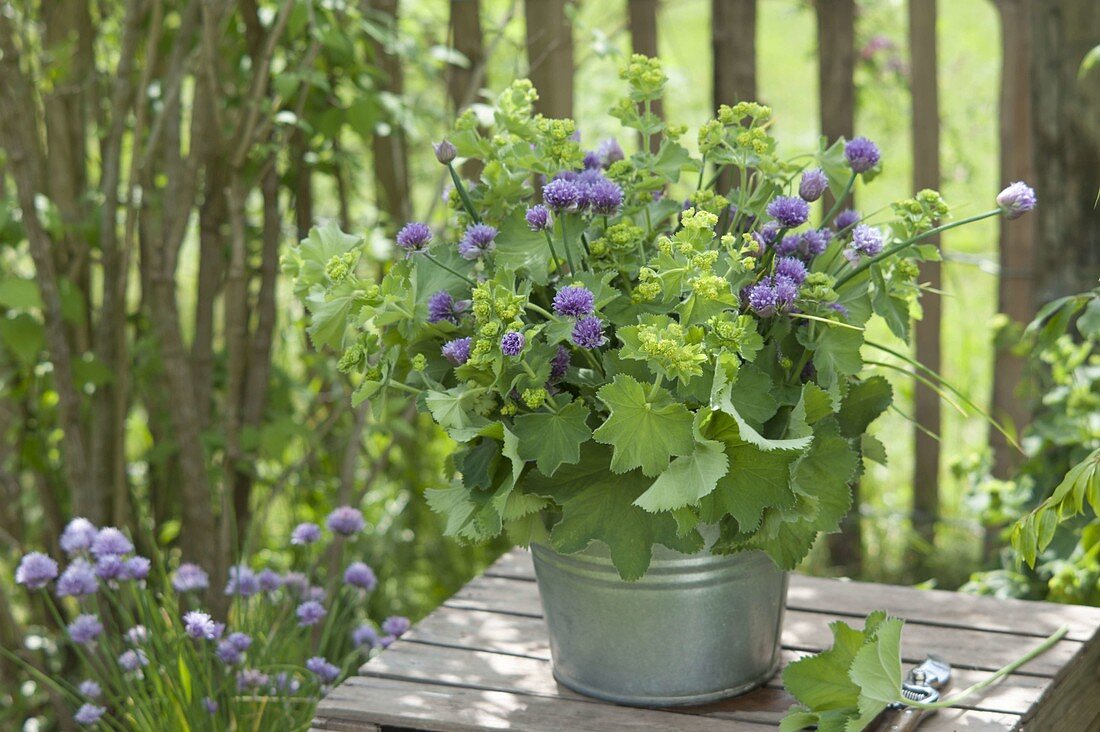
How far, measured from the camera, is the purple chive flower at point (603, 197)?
1276 mm

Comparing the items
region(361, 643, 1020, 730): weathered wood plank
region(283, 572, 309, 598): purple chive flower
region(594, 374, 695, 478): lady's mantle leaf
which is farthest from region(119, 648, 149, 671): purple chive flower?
region(594, 374, 695, 478): lady's mantle leaf

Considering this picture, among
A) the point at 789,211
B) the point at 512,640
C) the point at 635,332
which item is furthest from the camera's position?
the point at 512,640

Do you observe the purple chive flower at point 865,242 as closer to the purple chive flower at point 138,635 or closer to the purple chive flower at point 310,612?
the purple chive flower at point 310,612

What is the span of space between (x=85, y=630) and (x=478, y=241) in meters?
0.87

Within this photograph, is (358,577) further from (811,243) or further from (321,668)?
(811,243)

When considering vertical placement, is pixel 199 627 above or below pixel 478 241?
below

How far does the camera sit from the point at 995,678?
1.38m

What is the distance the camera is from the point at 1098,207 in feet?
7.79

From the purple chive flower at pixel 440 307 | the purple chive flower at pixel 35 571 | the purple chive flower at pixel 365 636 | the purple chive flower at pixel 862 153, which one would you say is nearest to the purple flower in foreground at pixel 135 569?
the purple chive flower at pixel 35 571

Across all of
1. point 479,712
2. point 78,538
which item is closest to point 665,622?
point 479,712

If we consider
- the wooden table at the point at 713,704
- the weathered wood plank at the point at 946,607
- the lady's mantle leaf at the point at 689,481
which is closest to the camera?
the lady's mantle leaf at the point at 689,481

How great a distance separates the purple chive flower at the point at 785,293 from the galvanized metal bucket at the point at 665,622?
280mm

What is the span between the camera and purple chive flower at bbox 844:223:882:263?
1.29 metres

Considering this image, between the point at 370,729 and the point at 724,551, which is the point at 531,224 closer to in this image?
the point at 724,551
